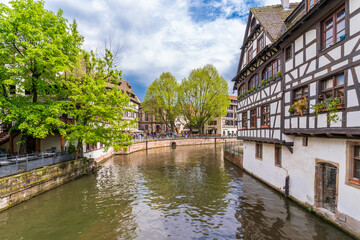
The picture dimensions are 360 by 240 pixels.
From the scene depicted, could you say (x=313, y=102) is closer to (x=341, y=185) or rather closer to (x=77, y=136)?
(x=341, y=185)

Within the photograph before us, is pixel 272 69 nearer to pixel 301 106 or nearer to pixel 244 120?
pixel 301 106

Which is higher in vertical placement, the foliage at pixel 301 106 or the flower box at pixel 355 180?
the foliage at pixel 301 106

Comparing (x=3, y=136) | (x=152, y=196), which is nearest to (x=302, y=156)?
(x=152, y=196)

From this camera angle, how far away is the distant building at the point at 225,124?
69.9 metres

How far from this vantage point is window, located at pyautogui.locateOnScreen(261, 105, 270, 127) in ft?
43.6

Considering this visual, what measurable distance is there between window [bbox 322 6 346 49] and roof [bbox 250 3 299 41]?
15.3ft

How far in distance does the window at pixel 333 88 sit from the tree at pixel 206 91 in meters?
35.0

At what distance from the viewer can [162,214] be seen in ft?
31.7

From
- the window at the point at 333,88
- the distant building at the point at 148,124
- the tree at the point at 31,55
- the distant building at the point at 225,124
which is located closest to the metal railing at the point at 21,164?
the tree at the point at 31,55

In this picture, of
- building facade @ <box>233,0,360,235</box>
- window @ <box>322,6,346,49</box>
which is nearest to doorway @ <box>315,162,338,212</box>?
building facade @ <box>233,0,360,235</box>

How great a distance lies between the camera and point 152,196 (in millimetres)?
12211

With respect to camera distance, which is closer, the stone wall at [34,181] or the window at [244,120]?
the stone wall at [34,181]

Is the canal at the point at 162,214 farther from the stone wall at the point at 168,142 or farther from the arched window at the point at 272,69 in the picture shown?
the stone wall at the point at 168,142

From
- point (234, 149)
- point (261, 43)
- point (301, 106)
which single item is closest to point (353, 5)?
point (301, 106)
